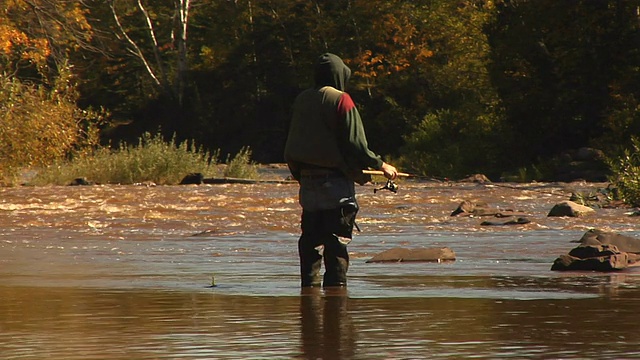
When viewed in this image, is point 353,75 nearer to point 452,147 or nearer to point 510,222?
point 452,147

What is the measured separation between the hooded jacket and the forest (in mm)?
21769

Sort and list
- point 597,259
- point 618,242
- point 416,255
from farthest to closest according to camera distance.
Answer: point 416,255 → point 618,242 → point 597,259

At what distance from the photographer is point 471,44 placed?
54.2 metres

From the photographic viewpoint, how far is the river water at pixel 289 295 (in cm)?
763

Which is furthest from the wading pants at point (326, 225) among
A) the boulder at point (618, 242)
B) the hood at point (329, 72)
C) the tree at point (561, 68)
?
the tree at point (561, 68)

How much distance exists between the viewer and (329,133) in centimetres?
1088

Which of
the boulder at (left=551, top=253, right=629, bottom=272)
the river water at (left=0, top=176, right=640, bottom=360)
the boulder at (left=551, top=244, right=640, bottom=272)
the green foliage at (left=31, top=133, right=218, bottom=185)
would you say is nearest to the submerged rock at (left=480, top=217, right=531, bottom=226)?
the river water at (left=0, top=176, right=640, bottom=360)

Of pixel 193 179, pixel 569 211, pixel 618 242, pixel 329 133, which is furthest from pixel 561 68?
pixel 329 133

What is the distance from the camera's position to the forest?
35938 mm

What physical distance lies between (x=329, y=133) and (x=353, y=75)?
46.7m

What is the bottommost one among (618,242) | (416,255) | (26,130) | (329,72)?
(416,255)

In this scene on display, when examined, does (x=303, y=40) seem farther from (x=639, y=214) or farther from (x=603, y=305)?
(x=603, y=305)

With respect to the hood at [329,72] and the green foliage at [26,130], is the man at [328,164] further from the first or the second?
the green foliage at [26,130]

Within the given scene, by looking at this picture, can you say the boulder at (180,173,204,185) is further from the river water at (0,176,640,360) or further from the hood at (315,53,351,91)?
the hood at (315,53,351,91)
